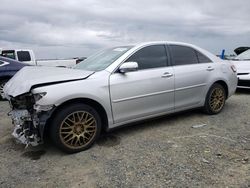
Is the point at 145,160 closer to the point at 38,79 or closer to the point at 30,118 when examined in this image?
the point at 30,118

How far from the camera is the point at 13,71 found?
820 cm

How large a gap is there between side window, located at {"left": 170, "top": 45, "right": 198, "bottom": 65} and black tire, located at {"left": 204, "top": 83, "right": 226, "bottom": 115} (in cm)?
70

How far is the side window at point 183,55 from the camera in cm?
500

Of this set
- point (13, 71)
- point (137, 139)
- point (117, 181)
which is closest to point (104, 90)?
point (137, 139)

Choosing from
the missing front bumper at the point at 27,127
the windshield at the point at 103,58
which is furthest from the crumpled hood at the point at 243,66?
the missing front bumper at the point at 27,127

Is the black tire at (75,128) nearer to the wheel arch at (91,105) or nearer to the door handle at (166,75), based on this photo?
the wheel arch at (91,105)

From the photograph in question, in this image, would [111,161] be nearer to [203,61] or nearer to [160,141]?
[160,141]

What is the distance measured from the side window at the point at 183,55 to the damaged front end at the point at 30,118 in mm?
2524

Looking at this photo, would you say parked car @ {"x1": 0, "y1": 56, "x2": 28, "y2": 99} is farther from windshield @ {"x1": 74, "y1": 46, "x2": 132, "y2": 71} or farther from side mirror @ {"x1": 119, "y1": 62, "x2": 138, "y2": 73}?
side mirror @ {"x1": 119, "y1": 62, "x2": 138, "y2": 73}

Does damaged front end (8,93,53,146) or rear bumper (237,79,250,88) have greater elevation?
damaged front end (8,93,53,146)

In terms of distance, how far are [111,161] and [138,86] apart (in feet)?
4.30

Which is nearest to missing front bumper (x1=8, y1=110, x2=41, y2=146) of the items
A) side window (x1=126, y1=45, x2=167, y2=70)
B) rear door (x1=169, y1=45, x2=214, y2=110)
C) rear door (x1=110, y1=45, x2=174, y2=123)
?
rear door (x1=110, y1=45, x2=174, y2=123)

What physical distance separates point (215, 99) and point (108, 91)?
2.59 meters

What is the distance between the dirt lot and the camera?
10.0ft
